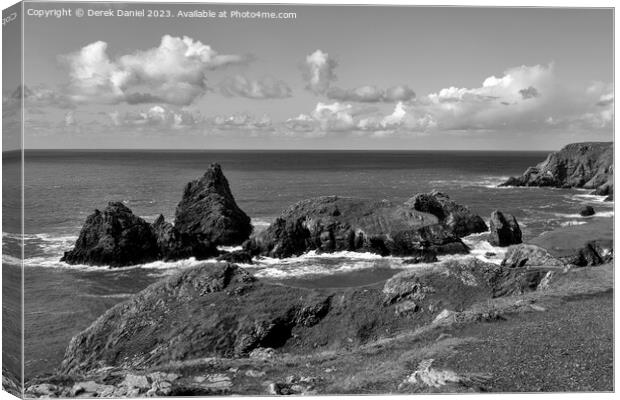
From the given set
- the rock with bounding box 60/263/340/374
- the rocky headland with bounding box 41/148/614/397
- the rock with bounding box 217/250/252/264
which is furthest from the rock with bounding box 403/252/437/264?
the rock with bounding box 217/250/252/264

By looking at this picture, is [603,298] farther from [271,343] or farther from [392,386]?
[271,343]

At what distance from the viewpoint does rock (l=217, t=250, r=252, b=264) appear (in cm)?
2845

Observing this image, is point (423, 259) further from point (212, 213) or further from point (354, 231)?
point (212, 213)

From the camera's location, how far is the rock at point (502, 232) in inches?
1137

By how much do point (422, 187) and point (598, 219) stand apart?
8358mm

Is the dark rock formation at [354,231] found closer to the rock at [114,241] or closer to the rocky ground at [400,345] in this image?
the rocky ground at [400,345]

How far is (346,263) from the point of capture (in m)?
28.8

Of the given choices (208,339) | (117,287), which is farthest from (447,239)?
(117,287)

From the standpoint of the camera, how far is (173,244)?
27.9m

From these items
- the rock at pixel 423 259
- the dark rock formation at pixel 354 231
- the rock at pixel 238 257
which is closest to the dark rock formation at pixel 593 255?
Result: the dark rock formation at pixel 354 231

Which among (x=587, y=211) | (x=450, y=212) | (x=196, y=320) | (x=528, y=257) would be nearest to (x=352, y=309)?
(x=196, y=320)

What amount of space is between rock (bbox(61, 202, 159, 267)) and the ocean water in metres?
0.39

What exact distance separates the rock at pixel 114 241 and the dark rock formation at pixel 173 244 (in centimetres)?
29

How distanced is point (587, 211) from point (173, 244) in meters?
19.9
